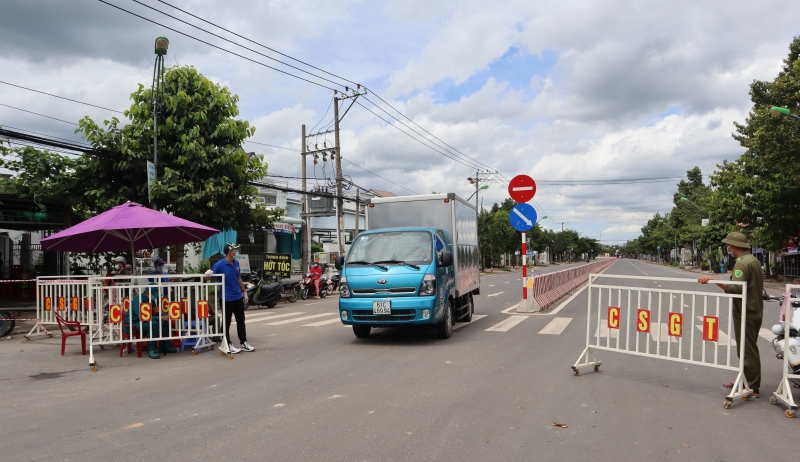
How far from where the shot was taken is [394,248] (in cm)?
1009

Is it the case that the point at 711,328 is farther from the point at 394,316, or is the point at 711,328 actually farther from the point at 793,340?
the point at 394,316

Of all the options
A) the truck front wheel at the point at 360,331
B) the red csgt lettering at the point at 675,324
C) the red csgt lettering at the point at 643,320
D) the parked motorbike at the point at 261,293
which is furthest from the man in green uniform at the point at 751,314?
the parked motorbike at the point at 261,293

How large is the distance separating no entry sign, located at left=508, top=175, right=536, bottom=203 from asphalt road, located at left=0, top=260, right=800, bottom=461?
5.53 meters

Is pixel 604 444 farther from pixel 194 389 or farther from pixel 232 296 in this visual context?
pixel 232 296

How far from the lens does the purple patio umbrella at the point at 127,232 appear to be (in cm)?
923

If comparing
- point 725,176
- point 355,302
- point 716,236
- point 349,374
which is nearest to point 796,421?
point 349,374

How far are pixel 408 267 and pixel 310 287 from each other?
13162 millimetres

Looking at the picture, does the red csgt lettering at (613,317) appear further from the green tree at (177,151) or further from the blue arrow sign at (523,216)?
the green tree at (177,151)

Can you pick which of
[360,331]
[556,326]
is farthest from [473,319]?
[360,331]

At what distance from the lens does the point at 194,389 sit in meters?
6.49

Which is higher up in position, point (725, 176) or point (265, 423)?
point (725, 176)

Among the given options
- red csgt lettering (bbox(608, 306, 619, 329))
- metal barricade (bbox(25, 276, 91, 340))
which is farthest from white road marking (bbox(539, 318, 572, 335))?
metal barricade (bbox(25, 276, 91, 340))

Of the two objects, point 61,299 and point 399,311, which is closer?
point 399,311

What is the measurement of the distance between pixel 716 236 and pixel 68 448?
156ft
